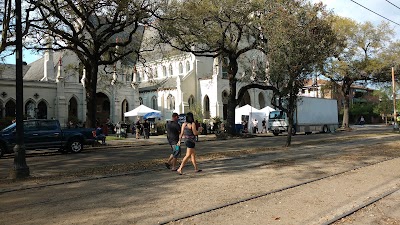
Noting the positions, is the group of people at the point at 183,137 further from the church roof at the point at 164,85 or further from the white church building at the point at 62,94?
the church roof at the point at 164,85

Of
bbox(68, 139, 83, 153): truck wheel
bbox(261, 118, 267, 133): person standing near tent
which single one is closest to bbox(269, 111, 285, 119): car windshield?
bbox(261, 118, 267, 133): person standing near tent

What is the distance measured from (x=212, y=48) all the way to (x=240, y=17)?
4.45 m

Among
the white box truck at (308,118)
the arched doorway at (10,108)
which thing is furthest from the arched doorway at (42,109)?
the white box truck at (308,118)

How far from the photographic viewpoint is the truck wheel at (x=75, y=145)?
20.3m

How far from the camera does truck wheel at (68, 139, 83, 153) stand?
800 inches

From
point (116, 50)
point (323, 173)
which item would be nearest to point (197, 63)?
point (116, 50)

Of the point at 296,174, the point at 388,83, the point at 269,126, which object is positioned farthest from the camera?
the point at 388,83

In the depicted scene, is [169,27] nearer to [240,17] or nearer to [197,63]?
[240,17]

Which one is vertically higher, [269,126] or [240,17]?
[240,17]

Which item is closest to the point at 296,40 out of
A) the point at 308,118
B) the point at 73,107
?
the point at 308,118

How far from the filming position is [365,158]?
50.5ft

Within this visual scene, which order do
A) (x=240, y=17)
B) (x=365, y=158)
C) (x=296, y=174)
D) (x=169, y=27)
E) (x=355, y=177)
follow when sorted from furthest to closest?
1. (x=240, y=17)
2. (x=169, y=27)
3. (x=365, y=158)
4. (x=296, y=174)
5. (x=355, y=177)

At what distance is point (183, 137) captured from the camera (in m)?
11.2

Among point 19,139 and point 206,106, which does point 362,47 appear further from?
point 19,139
